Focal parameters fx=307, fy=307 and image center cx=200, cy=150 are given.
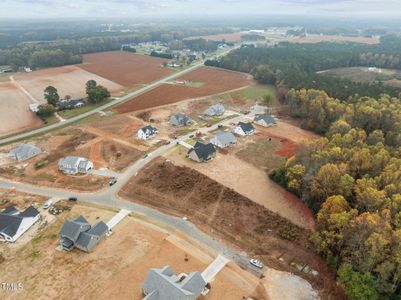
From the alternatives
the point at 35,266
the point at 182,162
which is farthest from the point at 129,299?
the point at 182,162

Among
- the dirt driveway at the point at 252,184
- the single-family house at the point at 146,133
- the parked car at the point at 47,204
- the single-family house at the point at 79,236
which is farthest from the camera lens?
the single-family house at the point at 146,133

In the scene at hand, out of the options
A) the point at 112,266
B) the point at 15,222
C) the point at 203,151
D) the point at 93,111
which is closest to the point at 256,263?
the point at 112,266

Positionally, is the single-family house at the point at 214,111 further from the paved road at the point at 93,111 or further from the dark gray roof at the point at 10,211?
the dark gray roof at the point at 10,211

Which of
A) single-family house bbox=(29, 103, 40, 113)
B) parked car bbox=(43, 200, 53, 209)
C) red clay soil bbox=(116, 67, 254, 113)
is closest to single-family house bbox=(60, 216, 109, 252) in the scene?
parked car bbox=(43, 200, 53, 209)

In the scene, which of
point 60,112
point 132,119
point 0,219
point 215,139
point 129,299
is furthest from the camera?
point 60,112

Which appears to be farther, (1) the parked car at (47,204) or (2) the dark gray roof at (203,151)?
(2) the dark gray roof at (203,151)

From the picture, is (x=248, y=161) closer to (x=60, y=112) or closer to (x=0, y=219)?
(x=0, y=219)

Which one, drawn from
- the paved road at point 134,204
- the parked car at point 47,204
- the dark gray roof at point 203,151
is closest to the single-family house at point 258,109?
the dark gray roof at point 203,151
